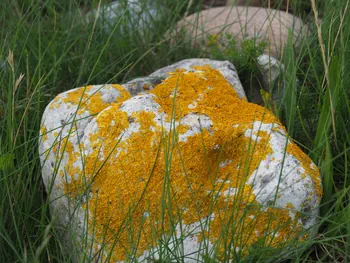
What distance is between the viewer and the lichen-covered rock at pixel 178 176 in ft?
6.38

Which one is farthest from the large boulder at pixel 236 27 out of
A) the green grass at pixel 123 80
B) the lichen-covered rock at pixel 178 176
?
the lichen-covered rock at pixel 178 176

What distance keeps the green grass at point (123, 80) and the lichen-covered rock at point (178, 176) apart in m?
0.07

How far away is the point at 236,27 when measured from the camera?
135 inches

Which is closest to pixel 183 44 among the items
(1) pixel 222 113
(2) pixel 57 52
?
(2) pixel 57 52

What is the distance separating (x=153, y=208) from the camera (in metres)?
2.02

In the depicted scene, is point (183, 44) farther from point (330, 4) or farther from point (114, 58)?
point (330, 4)

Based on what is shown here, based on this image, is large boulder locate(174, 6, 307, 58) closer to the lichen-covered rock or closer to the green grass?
the green grass

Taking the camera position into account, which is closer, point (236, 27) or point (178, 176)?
point (178, 176)

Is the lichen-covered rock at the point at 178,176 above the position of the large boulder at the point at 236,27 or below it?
Result: below

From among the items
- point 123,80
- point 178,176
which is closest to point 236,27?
point 123,80

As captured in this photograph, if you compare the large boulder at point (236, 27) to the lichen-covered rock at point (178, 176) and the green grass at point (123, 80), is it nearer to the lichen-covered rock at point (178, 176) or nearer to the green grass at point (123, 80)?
the green grass at point (123, 80)

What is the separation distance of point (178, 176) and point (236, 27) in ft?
5.51

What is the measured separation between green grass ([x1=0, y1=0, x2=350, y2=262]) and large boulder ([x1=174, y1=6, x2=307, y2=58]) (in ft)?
0.37

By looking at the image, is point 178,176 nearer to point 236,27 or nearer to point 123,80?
point 123,80
